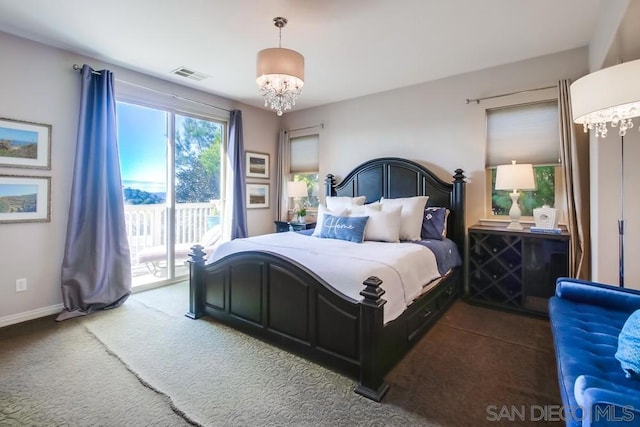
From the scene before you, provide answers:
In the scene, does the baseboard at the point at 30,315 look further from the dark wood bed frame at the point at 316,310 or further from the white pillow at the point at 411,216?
the white pillow at the point at 411,216

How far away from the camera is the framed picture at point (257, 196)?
5.17 metres

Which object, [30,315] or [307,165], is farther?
[307,165]

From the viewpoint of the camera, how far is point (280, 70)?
8.00ft

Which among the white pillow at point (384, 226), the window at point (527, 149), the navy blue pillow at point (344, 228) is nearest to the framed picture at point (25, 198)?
the navy blue pillow at point (344, 228)

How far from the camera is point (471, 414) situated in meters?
1.76

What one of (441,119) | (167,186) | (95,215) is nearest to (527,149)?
(441,119)

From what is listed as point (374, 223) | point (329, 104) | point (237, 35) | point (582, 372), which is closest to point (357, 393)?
point (582, 372)

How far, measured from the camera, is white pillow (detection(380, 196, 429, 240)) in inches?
133

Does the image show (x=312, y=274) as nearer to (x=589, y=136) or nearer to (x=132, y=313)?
(x=132, y=313)

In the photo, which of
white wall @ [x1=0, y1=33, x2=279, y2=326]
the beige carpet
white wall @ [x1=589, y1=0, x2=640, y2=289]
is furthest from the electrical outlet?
white wall @ [x1=589, y1=0, x2=640, y2=289]

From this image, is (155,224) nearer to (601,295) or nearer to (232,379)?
(232,379)

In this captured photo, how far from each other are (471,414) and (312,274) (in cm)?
125

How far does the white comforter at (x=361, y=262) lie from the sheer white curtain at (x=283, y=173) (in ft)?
7.62

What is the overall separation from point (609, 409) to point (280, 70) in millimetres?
2584
